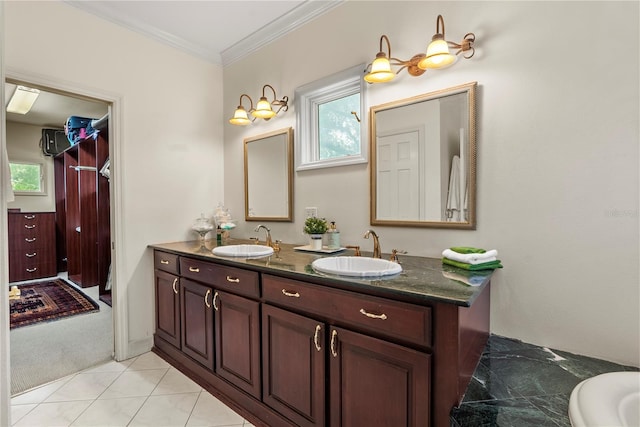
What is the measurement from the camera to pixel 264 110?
240cm

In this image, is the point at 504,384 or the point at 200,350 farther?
the point at 200,350

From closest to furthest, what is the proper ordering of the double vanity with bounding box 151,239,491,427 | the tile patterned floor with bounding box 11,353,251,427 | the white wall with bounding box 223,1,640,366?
the double vanity with bounding box 151,239,491,427 < the white wall with bounding box 223,1,640,366 < the tile patterned floor with bounding box 11,353,251,427

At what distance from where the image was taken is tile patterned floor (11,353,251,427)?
1670 mm

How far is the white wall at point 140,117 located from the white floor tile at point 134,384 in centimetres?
32

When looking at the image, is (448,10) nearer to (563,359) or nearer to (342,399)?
(563,359)

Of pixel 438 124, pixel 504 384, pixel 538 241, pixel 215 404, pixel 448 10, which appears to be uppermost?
pixel 448 10

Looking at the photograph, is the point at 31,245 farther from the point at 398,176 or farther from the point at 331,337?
the point at 398,176

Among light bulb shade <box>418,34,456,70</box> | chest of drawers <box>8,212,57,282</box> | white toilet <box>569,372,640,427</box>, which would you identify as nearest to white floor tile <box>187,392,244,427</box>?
white toilet <box>569,372,640,427</box>

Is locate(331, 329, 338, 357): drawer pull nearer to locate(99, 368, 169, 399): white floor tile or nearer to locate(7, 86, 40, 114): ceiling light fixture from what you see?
locate(99, 368, 169, 399): white floor tile

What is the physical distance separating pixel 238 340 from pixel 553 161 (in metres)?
1.83

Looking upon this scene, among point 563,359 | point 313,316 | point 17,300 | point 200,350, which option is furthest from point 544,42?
point 17,300

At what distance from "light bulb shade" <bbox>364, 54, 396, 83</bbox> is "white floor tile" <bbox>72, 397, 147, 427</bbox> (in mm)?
2379

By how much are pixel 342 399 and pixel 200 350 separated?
1.17 metres

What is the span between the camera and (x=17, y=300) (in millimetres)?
3637
